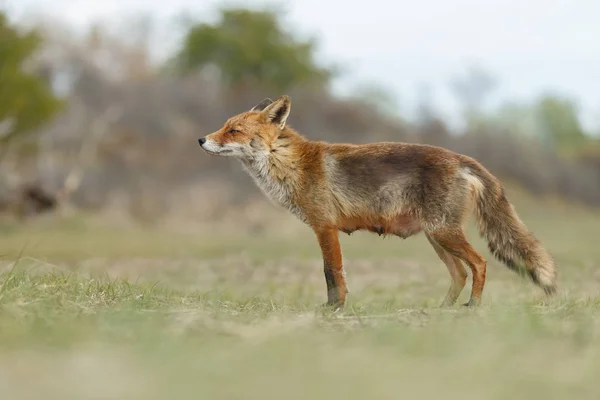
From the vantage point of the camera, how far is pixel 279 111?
909 centimetres

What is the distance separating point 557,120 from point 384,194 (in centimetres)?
7221

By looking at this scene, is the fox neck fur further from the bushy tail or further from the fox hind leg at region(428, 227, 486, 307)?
A: the bushy tail

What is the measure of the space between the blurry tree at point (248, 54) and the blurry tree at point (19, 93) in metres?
18.5

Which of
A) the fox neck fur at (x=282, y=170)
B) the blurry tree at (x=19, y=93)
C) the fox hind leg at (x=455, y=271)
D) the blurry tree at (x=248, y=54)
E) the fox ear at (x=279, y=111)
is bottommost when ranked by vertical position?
the fox hind leg at (x=455, y=271)

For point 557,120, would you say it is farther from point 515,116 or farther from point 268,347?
point 268,347

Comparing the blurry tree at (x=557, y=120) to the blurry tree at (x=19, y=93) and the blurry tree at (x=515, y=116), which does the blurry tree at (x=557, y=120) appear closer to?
the blurry tree at (x=515, y=116)

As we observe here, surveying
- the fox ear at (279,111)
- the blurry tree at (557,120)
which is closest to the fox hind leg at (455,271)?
the fox ear at (279,111)

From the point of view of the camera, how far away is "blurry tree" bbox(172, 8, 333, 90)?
161ft

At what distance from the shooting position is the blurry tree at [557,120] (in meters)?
73.2

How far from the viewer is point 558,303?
304 inches

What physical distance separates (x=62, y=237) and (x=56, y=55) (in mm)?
27299

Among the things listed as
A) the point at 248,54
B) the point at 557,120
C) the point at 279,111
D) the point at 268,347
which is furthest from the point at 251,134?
the point at 557,120

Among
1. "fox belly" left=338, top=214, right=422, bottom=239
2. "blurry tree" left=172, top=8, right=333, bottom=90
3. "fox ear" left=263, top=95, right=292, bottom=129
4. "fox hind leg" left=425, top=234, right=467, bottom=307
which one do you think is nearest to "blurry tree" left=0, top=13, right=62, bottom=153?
"blurry tree" left=172, top=8, right=333, bottom=90

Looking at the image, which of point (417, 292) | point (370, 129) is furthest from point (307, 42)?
point (417, 292)
